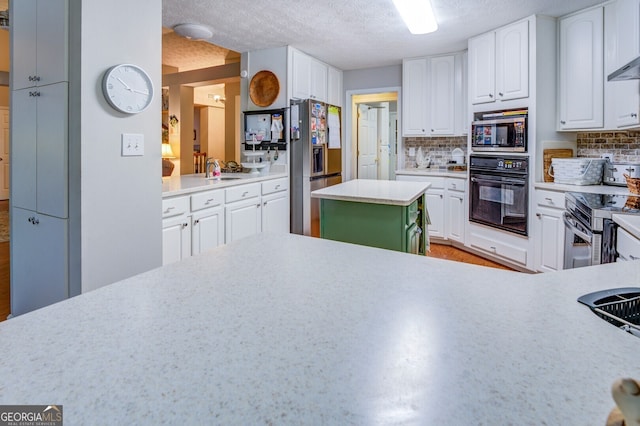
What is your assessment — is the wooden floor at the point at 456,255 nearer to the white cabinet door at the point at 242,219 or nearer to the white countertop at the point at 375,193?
the white countertop at the point at 375,193

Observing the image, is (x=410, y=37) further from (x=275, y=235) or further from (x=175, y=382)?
(x=175, y=382)

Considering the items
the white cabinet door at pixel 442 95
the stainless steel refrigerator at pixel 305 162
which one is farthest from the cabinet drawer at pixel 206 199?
the white cabinet door at pixel 442 95

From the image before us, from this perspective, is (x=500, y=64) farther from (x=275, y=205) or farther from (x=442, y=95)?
(x=275, y=205)

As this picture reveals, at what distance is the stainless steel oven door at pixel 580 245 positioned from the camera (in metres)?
2.03

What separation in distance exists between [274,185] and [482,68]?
2.50 m

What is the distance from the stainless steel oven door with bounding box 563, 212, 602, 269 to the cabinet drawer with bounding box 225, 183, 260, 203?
102 inches

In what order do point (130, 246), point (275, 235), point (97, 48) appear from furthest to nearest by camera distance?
point (130, 246) → point (97, 48) → point (275, 235)

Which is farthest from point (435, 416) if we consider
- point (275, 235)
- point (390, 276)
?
point (275, 235)

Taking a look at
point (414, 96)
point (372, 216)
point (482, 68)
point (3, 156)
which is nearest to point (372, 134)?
point (414, 96)

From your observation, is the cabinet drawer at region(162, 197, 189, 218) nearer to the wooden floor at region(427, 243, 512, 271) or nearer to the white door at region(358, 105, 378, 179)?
the wooden floor at region(427, 243, 512, 271)

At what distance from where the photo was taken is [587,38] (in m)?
3.25

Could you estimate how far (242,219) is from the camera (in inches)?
143

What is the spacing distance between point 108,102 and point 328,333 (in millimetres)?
1954

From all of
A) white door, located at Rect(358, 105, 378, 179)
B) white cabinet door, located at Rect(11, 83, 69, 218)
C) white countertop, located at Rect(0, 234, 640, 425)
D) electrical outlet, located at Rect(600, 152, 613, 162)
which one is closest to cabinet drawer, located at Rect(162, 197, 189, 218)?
white cabinet door, located at Rect(11, 83, 69, 218)
